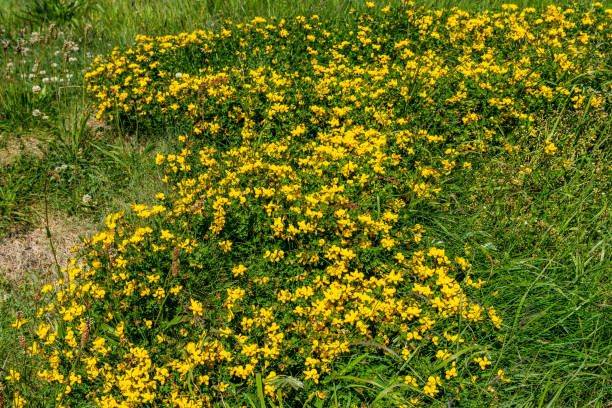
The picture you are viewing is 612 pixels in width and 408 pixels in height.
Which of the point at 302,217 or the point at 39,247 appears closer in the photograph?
the point at 302,217

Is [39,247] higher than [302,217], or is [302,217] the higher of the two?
[302,217]

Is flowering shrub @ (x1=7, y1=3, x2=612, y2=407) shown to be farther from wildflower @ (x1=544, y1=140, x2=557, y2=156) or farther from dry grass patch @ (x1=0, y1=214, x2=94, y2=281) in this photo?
dry grass patch @ (x1=0, y1=214, x2=94, y2=281)

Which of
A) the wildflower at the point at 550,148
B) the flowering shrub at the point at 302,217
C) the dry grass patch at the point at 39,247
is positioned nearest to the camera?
the flowering shrub at the point at 302,217

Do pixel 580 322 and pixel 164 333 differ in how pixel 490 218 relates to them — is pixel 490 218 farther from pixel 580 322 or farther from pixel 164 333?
pixel 164 333

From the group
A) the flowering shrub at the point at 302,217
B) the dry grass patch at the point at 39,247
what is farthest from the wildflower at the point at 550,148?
the dry grass patch at the point at 39,247

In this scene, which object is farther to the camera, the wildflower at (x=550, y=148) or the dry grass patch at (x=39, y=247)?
the wildflower at (x=550, y=148)

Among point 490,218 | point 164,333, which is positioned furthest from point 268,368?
point 490,218

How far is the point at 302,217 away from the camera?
3928mm

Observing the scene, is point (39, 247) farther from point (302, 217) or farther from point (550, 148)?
point (550, 148)

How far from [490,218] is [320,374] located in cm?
226

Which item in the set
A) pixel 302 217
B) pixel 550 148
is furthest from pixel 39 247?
pixel 550 148

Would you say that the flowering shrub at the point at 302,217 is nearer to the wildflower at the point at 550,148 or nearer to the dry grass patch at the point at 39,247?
the wildflower at the point at 550,148

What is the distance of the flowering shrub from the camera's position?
3.18 meters

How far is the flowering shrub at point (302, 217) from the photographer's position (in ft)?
10.4
